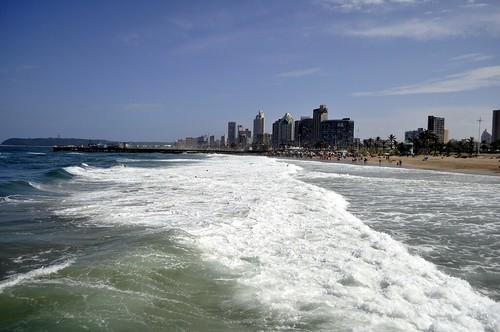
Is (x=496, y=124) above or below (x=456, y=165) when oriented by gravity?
above

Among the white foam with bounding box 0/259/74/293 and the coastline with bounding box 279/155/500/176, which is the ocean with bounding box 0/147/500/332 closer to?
the white foam with bounding box 0/259/74/293

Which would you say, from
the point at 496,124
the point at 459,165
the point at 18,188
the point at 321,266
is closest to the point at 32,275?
the point at 321,266

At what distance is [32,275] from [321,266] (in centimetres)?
492

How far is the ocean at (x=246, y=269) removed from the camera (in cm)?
507

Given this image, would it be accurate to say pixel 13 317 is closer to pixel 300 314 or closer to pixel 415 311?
pixel 300 314

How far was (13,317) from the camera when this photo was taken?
16.4ft

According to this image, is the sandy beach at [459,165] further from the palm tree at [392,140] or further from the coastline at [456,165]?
the palm tree at [392,140]

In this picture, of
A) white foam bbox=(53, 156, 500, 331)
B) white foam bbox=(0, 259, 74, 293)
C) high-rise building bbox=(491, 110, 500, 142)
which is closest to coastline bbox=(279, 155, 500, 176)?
white foam bbox=(53, 156, 500, 331)

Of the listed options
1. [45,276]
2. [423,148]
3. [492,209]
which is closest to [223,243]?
[45,276]

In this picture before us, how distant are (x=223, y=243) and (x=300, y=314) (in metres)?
3.89

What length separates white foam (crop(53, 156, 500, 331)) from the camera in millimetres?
5188

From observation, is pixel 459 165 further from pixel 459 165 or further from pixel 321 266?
pixel 321 266

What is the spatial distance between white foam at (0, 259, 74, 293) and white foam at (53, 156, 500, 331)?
2719 mm

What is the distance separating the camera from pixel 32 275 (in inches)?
253
